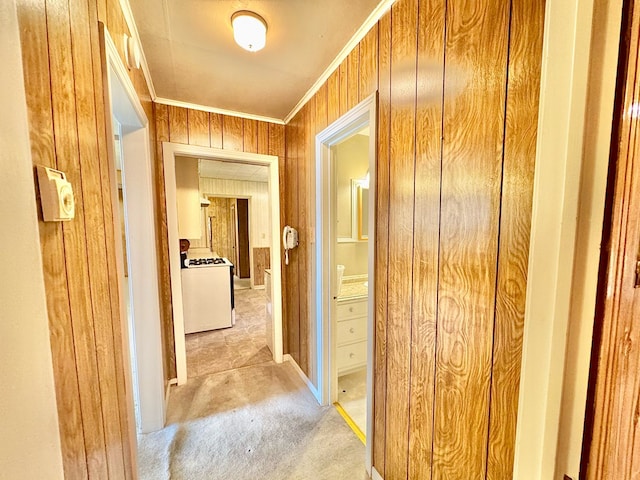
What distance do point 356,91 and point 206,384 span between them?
2.67m

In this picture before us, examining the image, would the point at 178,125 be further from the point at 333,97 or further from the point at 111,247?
the point at 111,247

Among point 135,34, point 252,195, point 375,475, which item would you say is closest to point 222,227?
point 252,195

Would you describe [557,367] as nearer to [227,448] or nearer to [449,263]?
[449,263]

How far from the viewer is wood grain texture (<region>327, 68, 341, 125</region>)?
1.66 m

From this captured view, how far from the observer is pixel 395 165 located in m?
1.21

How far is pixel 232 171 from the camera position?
4.89 meters

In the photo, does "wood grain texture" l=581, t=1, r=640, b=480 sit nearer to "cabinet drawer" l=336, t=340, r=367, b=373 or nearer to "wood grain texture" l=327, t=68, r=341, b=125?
"wood grain texture" l=327, t=68, r=341, b=125

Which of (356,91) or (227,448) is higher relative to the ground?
(356,91)

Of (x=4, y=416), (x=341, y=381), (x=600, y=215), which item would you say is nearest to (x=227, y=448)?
(x=341, y=381)

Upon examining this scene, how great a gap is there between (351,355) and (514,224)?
202 cm

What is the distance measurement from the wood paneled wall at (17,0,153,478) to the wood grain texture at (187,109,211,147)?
1186mm

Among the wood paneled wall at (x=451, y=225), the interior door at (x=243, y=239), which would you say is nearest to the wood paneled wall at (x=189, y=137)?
the wood paneled wall at (x=451, y=225)

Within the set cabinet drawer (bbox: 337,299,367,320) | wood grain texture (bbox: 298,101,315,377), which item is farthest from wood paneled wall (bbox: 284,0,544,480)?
Answer: cabinet drawer (bbox: 337,299,367,320)

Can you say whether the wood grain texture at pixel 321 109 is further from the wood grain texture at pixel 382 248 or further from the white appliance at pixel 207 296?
the white appliance at pixel 207 296
